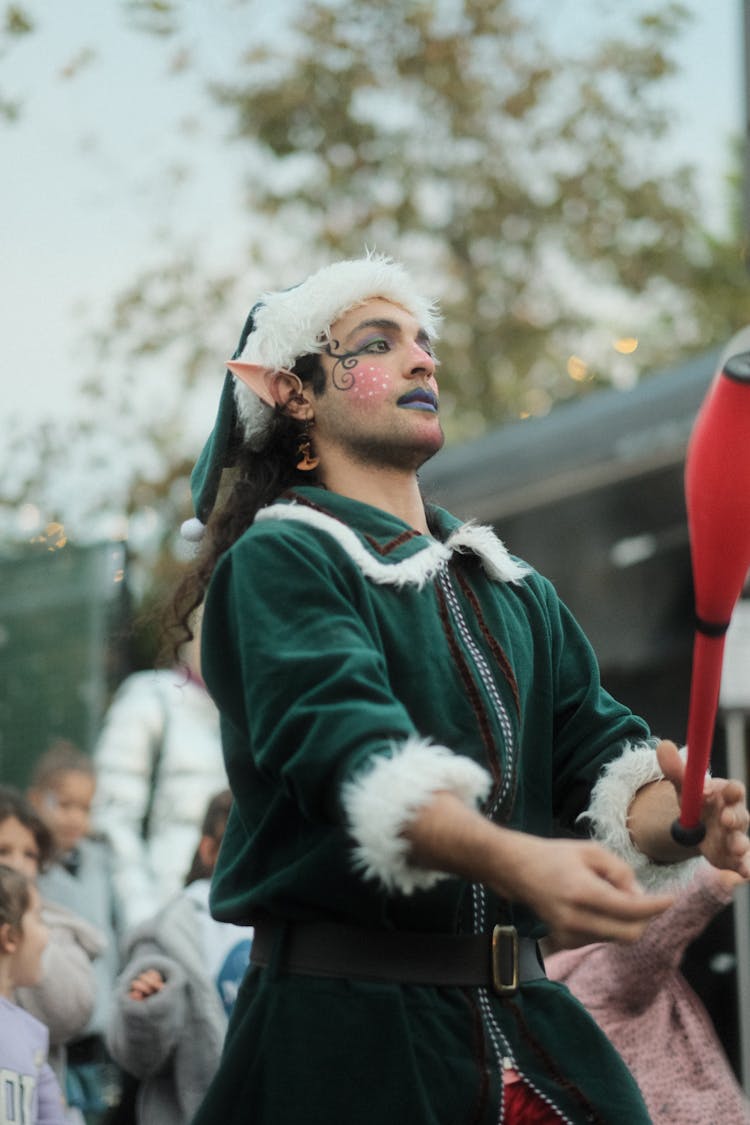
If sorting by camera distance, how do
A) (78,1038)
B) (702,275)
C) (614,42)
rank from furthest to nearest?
1. (702,275)
2. (614,42)
3. (78,1038)

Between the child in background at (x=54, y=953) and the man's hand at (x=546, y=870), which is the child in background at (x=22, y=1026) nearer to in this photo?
the child in background at (x=54, y=953)

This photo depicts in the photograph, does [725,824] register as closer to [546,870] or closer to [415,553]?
[546,870]

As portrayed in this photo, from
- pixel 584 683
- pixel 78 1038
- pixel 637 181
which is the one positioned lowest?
pixel 637 181

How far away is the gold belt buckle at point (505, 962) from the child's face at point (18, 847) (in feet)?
9.49

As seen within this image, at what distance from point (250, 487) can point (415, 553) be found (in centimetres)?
41

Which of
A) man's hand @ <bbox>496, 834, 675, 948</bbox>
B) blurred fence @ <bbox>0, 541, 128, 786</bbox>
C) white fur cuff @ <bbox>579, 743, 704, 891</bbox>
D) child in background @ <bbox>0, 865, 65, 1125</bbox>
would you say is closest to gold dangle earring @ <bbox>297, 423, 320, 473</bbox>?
white fur cuff @ <bbox>579, 743, 704, 891</bbox>

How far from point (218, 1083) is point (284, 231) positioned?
13.6 m

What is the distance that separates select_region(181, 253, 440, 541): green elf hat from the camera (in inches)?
110

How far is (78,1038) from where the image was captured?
211 inches

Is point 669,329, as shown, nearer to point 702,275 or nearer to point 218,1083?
point 702,275

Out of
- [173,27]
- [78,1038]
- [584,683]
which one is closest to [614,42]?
[173,27]

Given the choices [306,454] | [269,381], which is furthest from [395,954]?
[269,381]

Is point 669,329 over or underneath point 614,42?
underneath

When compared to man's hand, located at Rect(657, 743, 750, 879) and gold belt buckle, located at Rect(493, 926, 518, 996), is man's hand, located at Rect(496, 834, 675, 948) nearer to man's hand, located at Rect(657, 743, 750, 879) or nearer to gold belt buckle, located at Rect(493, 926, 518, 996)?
man's hand, located at Rect(657, 743, 750, 879)
